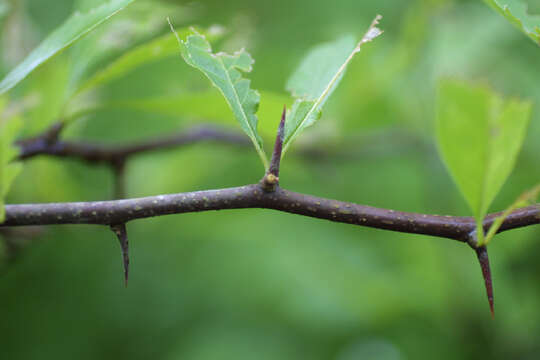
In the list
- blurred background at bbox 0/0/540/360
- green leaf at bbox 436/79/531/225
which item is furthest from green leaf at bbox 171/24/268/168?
blurred background at bbox 0/0/540/360

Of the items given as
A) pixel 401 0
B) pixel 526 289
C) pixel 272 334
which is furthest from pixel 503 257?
pixel 401 0

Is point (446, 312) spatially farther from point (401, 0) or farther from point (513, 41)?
point (401, 0)

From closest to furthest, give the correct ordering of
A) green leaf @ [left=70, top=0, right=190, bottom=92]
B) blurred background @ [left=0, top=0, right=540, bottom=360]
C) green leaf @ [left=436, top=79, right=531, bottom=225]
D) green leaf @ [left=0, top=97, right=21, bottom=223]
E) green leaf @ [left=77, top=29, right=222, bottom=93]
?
green leaf @ [left=436, top=79, right=531, bottom=225] → green leaf @ [left=0, top=97, right=21, bottom=223] → green leaf @ [left=77, top=29, right=222, bottom=93] → green leaf @ [left=70, top=0, right=190, bottom=92] → blurred background @ [left=0, top=0, right=540, bottom=360]

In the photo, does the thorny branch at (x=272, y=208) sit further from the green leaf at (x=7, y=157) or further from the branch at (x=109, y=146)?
the branch at (x=109, y=146)

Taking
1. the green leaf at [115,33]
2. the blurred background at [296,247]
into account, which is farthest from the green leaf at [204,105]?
the blurred background at [296,247]

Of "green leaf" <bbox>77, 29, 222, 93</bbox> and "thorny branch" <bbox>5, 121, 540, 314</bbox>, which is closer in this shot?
"thorny branch" <bbox>5, 121, 540, 314</bbox>

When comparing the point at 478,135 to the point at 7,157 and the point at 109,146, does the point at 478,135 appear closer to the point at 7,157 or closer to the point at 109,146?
the point at 7,157

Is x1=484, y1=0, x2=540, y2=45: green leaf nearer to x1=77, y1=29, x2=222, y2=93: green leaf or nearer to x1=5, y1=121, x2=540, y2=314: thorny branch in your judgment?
x1=5, y1=121, x2=540, y2=314: thorny branch
